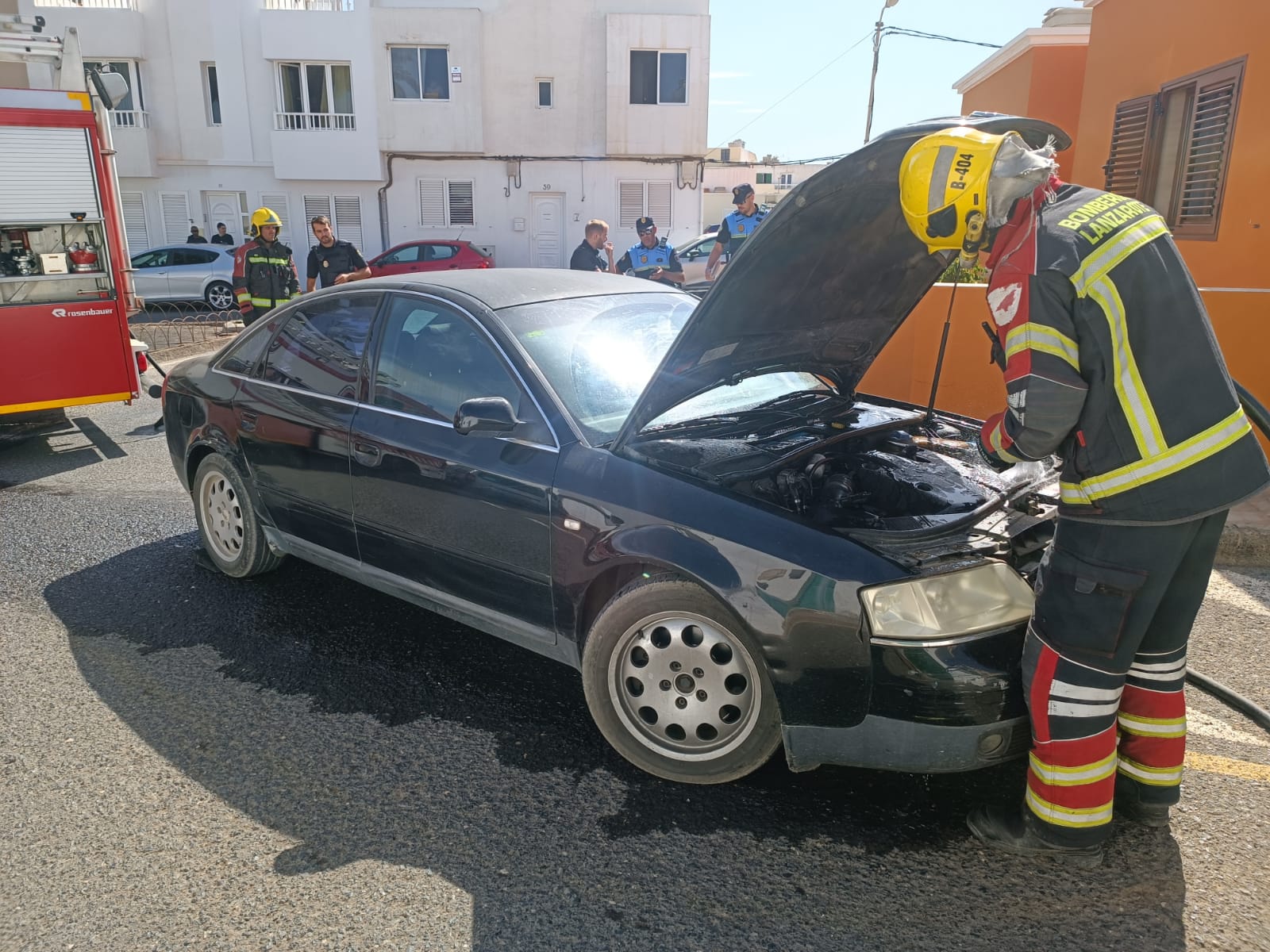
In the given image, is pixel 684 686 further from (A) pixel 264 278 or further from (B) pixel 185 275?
(B) pixel 185 275

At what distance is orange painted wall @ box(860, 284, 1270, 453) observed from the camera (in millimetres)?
6027

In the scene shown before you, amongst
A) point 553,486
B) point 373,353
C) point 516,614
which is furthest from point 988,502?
point 373,353

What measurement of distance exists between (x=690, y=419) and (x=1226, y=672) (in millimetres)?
2385

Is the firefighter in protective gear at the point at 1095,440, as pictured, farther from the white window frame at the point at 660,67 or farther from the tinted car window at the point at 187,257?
the white window frame at the point at 660,67

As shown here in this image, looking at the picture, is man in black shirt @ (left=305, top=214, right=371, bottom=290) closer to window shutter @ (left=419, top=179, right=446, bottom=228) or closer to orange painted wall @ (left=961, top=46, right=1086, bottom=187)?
orange painted wall @ (left=961, top=46, right=1086, bottom=187)

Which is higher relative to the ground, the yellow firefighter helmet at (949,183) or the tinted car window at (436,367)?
the yellow firefighter helmet at (949,183)

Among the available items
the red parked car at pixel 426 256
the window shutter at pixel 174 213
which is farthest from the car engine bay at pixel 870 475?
the window shutter at pixel 174 213

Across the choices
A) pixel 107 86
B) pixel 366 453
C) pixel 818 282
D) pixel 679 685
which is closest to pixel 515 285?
pixel 366 453

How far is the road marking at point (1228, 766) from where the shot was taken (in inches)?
117

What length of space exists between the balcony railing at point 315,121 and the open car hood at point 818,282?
1004 inches

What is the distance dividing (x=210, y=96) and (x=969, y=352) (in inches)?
1003

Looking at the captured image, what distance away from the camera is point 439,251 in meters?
20.9

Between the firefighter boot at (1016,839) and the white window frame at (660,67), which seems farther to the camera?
the white window frame at (660,67)

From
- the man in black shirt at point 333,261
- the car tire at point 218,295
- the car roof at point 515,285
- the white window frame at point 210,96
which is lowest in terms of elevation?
the car tire at point 218,295
